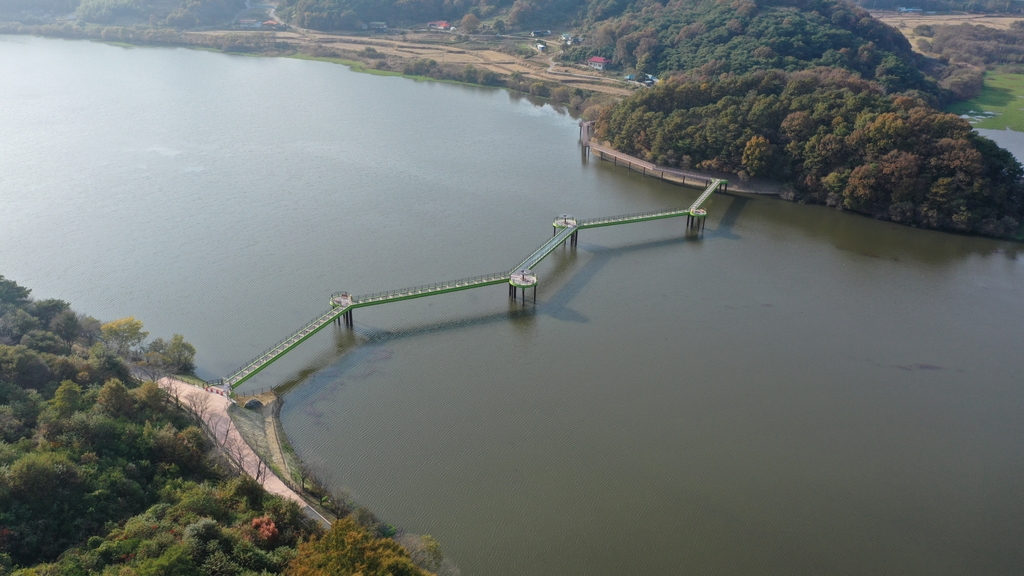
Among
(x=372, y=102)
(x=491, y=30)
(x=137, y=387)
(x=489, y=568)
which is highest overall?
(x=491, y=30)

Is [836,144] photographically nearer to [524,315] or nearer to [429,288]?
[524,315]

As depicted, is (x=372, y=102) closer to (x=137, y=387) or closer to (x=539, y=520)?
(x=137, y=387)

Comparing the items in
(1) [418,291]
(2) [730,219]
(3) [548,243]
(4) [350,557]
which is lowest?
(4) [350,557]

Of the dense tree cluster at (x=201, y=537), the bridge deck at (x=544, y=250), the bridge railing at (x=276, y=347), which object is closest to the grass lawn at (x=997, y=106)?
→ the bridge deck at (x=544, y=250)

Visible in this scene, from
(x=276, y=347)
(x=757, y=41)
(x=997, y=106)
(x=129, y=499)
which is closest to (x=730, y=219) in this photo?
(x=276, y=347)

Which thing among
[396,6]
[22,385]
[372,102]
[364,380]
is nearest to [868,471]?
[364,380]

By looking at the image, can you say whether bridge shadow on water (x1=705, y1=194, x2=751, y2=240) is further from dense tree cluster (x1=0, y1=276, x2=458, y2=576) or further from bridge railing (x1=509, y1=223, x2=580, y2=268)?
dense tree cluster (x1=0, y1=276, x2=458, y2=576)

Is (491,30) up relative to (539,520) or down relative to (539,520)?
up

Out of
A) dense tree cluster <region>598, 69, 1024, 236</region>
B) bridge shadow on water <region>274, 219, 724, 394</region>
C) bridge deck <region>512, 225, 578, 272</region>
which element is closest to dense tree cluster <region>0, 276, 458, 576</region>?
bridge shadow on water <region>274, 219, 724, 394</region>
